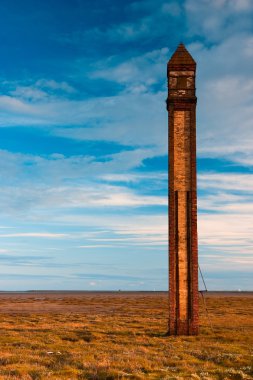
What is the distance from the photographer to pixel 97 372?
Result: 13984 millimetres

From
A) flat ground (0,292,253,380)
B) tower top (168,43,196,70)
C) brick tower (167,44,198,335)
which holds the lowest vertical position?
flat ground (0,292,253,380)

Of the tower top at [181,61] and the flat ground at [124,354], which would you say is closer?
the flat ground at [124,354]

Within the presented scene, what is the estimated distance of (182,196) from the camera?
23.7 meters

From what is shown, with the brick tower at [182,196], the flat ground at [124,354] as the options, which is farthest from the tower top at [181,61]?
the flat ground at [124,354]

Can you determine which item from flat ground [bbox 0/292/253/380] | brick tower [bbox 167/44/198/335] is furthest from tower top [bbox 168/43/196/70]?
flat ground [bbox 0/292/253/380]

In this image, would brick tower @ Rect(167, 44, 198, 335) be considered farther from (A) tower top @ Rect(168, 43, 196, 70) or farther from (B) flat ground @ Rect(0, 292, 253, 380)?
(B) flat ground @ Rect(0, 292, 253, 380)

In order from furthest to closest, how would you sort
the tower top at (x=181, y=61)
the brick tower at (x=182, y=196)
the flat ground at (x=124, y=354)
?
the tower top at (x=181, y=61), the brick tower at (x=182, y=196), the flat ground at (x=124, y=354)

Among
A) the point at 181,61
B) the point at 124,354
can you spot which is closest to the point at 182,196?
the point at 181,61

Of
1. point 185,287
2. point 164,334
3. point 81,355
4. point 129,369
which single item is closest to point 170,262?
point 185,287

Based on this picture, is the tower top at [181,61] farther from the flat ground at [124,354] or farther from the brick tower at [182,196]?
the flat ground at [124,354]

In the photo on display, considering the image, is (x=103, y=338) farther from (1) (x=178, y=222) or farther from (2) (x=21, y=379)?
(2) (x=21, y=379)

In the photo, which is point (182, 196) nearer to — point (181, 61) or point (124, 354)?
point (181, 61)

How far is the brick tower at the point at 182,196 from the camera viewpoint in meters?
22.8

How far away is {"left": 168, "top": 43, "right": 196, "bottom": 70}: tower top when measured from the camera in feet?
80.0
